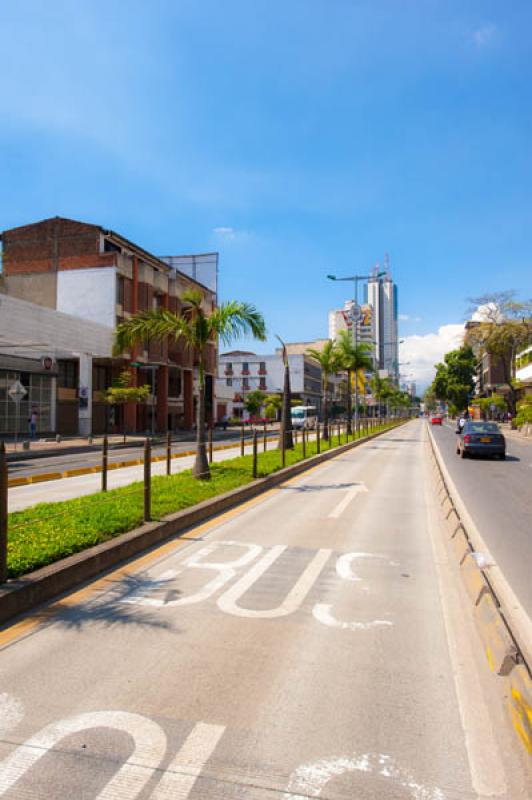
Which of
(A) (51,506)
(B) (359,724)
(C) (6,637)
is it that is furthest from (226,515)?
(B) (359,724)

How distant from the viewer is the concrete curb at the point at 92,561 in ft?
16.4

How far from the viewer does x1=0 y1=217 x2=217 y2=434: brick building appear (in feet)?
141

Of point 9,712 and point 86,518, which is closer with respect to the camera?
point 9,712

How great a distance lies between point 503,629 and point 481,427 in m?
20.8

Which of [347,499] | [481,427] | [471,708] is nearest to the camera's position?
[471,708]

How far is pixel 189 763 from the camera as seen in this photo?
9.51ft

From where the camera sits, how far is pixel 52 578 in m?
5.46

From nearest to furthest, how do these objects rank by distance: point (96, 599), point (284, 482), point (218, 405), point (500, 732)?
point (500, 732) < point (96, 599) < point (284, 482) < point (218, 405)

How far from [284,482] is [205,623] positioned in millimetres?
10764

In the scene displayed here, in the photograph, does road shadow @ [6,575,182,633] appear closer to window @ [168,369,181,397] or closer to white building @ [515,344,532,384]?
window @ [168,369,181,397]

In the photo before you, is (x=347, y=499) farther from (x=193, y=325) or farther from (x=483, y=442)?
(x=483, y=442)

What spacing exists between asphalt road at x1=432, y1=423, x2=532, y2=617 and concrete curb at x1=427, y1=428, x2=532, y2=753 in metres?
0.23

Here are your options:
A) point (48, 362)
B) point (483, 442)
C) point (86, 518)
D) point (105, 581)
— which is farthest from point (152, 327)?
point (48, 362)

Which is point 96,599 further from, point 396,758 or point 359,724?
point 396,758
